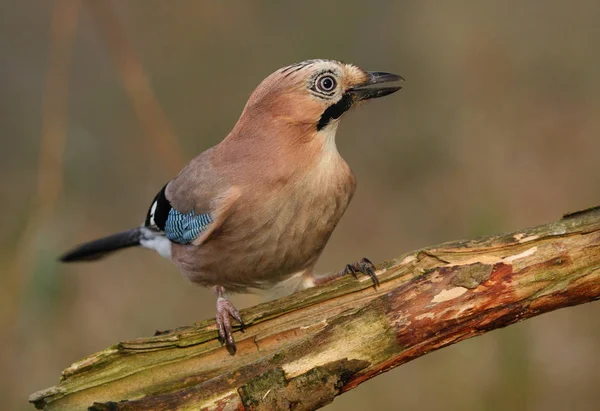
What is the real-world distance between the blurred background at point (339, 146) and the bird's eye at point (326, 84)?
1.19 m

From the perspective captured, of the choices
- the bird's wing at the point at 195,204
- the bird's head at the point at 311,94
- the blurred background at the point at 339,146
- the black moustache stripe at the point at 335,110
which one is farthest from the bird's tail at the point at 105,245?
the black moustache stripe at the point at 335,110

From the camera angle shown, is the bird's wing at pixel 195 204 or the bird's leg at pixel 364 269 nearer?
the bird's leg at pixel 364 269

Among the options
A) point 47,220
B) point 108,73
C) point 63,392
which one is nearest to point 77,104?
point 108,73

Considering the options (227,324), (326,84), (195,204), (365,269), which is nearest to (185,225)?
(195,204)

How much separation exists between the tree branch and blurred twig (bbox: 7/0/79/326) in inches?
48.9

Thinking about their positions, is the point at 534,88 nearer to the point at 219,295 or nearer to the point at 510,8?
the point at 510,8

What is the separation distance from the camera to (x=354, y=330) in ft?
10.1

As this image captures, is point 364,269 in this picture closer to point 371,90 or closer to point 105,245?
point 371,90

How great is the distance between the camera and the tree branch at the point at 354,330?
2.98 metres

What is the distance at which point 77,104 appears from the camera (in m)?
8.38

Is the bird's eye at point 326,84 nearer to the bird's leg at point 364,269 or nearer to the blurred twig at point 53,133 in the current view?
the bird's leg at point 364,269

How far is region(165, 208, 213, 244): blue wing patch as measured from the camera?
413 cm

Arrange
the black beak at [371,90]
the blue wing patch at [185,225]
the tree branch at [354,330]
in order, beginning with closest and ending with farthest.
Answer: the tree branch at [354,330] < the black beak at [371,90] < the blue wing patch at [185,225]

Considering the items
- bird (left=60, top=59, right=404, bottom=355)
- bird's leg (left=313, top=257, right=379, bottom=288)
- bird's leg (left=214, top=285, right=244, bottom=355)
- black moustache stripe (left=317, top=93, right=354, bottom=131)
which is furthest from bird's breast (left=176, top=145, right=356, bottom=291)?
bird's leg (left=214, top=285, right=244, bottom=355)
